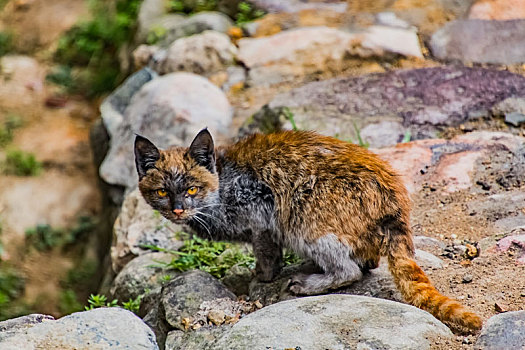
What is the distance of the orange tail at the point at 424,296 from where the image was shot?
12.2ft

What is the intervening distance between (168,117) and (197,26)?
7.31 feet

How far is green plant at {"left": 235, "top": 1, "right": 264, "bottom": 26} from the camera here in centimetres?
923

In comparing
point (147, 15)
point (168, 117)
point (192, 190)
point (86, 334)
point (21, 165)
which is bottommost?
point (21, 165)

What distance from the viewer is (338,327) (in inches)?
147

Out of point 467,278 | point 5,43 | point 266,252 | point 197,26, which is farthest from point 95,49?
point 467,278

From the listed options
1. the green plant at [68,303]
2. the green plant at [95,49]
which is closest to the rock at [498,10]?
the green plant at [95,49]

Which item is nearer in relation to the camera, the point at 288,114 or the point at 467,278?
the point at 467,278

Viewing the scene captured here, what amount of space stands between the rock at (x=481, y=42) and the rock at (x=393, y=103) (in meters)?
0.39

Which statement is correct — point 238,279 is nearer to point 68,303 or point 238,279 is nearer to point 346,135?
point 346,135

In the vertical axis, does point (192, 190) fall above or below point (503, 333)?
below

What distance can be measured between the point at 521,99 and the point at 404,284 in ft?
10.8

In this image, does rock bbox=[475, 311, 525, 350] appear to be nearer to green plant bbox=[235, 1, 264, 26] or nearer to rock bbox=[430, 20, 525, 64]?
rock bbox=[430, 20, 525, 64]

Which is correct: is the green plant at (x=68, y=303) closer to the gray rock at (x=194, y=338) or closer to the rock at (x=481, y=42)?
the gray rock at (x=194, y=338)

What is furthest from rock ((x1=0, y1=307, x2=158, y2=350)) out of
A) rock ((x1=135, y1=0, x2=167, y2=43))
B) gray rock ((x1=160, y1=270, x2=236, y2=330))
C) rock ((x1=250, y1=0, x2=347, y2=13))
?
rock ((x1=135, y1=0, x2=167, y2=43))
